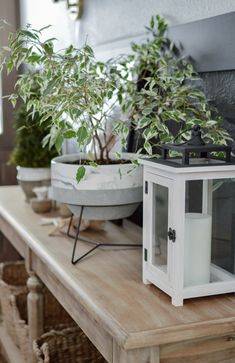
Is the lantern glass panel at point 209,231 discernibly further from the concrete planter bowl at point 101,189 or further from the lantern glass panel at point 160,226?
the concrete planter bowl at point 101,189

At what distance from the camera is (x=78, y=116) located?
4.70 ft

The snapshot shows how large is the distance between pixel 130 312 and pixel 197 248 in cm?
22

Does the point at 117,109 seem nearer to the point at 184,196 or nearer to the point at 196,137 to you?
the point at 196,137

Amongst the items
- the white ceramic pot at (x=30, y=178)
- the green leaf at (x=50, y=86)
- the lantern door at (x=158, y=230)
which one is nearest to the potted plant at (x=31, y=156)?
the white ceramic pot at (x=30, y=178)

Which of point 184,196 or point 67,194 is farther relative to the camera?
point 67,194

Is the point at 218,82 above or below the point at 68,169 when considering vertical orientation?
above

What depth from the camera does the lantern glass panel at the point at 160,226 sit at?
1.34m

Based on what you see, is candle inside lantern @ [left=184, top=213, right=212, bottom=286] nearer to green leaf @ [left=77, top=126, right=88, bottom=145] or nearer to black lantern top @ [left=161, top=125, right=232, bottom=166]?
black lantern top @ [left=161, top=125, right=232, bottom=166]

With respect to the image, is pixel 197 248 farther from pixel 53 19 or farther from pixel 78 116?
pixel 53 19

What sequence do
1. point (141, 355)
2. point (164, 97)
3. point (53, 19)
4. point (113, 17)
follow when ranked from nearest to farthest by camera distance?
1. point (141, 355)
2. point (164, 97)
3. point (113, 17)
4. point (53, 19)

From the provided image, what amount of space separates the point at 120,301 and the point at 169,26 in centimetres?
99

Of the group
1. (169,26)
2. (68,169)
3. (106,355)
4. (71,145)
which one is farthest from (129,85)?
(71,145)

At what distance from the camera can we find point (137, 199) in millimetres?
1703

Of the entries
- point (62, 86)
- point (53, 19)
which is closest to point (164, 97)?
point (62, 86)
